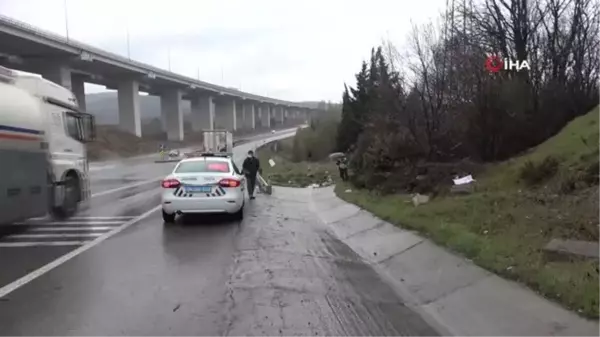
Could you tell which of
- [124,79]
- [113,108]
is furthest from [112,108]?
[124,79]

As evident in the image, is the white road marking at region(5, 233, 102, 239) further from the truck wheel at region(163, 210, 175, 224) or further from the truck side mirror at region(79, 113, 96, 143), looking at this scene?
the truck side mirror at region(79, 113, 96, 143)

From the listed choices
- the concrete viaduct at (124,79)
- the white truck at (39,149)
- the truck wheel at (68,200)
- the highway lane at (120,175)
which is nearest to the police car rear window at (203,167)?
the white truck at (39,149)

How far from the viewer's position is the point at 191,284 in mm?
7754

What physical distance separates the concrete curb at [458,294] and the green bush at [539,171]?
12.2 ft

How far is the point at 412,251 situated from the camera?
9906mm

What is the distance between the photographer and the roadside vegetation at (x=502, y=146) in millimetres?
8492

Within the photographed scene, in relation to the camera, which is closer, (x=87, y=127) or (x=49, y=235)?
(x=49, y=235)

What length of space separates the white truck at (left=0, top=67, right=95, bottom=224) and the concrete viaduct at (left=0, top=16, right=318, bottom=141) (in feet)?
116

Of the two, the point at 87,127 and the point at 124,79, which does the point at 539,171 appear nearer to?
the point at 87,127

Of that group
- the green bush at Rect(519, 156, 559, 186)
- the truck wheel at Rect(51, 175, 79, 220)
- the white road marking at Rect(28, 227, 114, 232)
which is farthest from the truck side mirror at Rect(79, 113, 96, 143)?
the green bush at Rect(519, 156, 559, 186)

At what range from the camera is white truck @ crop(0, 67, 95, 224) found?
39.2 ft

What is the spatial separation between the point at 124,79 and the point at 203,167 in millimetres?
69385

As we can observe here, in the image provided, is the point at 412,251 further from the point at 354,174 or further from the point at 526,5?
the point at 526,5

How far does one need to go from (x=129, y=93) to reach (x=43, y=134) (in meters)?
69.4
